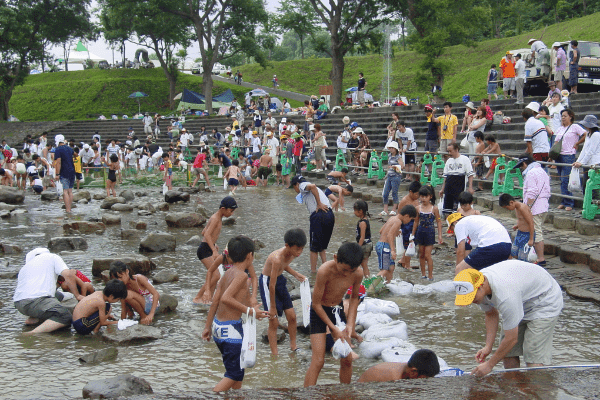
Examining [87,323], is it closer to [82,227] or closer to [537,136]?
[82,227]

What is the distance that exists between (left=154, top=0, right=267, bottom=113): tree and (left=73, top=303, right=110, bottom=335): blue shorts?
35.7 metres

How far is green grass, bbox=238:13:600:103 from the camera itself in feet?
117

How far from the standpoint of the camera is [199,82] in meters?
51.6

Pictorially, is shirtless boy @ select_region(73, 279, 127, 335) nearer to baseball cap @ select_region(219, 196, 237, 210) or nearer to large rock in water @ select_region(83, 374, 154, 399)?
baseball cap @ select_region(219, 196, 237, 210)

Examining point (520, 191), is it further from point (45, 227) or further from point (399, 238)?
point (45, 227)

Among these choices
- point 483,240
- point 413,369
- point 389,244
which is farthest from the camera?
point 389,244

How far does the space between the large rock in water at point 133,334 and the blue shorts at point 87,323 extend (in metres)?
0.17

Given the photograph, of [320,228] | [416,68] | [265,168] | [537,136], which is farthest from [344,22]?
[320,228]

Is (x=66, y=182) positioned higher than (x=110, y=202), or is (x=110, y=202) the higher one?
(x=66, y=182)

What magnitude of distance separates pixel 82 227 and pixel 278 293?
8327 mm

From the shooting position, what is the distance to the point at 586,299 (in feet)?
23.4

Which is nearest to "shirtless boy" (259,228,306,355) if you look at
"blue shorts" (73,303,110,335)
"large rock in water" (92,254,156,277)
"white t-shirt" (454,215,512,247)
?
"blue shorts" (73,303,110,335)

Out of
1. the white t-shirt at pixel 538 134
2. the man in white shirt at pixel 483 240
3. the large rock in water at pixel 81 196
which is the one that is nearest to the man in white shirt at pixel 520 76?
the white t-shirt at pixel 538 134

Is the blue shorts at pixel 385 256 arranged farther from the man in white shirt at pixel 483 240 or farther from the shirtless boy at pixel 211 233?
the shirtless boy at pixel 211 233
